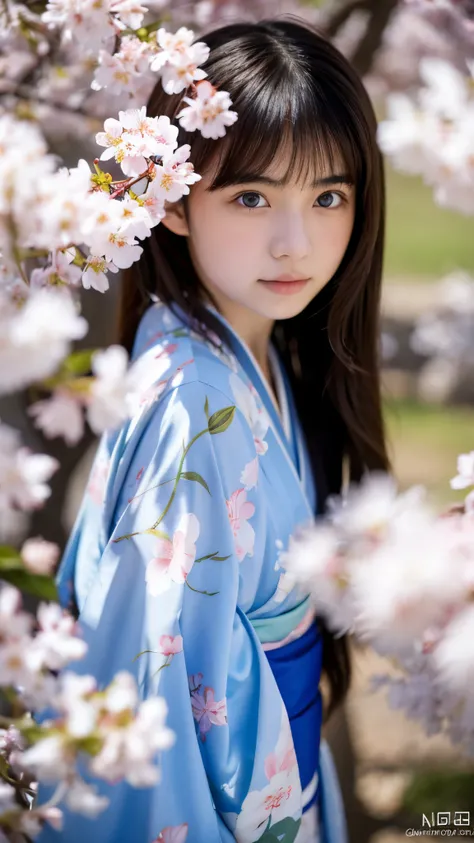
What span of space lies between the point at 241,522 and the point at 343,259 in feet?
1.76

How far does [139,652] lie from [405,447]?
4.17 meters

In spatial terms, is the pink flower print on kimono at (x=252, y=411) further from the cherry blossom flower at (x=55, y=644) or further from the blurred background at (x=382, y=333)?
the cherry blossom flower at (x=55, y=644)

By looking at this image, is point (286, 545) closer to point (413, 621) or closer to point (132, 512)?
point (132, 512)

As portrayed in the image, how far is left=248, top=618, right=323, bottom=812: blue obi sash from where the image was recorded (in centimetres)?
138

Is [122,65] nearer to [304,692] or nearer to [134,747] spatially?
[134,747]

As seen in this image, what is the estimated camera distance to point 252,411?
1.37 meters

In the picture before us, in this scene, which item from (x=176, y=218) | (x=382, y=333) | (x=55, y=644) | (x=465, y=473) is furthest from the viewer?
(x=382, y=333)

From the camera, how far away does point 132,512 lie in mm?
1200

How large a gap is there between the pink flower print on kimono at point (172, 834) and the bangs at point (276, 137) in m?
0.95

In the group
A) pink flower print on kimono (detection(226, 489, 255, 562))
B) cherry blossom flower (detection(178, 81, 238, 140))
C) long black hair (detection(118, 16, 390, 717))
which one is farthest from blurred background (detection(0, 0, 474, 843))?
pink flower print on kimono (detection(226, 489, 255, 562))

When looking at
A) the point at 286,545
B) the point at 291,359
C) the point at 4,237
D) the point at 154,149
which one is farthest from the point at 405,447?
the point at 4,237

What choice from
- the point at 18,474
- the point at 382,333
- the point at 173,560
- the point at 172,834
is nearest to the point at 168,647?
the point at 173,560

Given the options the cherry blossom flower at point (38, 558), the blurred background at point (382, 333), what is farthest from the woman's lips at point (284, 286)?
the cherry blossom flower at point (38, 558)

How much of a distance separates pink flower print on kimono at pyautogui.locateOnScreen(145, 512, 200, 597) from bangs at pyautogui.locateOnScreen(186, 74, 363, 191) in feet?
1.74
